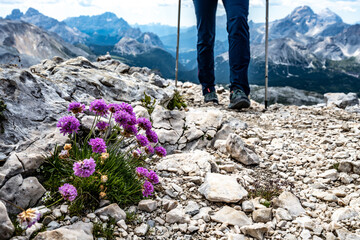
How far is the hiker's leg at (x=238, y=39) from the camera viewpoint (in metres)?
7.45

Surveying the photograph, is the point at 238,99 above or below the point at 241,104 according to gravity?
above

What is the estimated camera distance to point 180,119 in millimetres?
6789

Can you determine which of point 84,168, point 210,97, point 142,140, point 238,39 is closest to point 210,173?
point 142,140

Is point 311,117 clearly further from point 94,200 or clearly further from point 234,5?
point 94,200

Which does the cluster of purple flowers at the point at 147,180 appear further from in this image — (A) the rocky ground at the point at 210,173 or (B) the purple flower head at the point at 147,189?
(A) the rocky ground at the point at 210,173

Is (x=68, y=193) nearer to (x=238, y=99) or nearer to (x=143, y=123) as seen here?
(x=143, y=123)

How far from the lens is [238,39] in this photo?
770cm

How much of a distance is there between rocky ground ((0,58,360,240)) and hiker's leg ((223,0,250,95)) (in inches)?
52.3

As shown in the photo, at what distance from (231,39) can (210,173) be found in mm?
4728

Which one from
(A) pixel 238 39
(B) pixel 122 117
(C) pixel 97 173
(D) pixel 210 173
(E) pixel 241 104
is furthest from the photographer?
Result: (E) pixel 241 104

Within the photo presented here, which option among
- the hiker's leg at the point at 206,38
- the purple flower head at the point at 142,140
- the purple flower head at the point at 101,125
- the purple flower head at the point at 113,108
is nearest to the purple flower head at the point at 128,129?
the purple flower head at the point at 142,140

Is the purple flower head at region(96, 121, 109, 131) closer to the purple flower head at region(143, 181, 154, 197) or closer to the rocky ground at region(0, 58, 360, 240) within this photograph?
the rocky ground at region(0, 58, 360, 240)

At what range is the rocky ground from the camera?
3.21 meters

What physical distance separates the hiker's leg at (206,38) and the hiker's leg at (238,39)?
1.99ft
